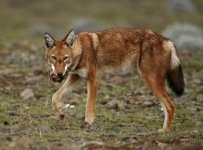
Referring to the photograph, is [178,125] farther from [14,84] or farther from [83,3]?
[83,3]

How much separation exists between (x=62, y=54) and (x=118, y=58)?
1378 millimetres

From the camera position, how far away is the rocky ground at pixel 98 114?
32.0 ft

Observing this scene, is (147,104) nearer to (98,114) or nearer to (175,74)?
(98,114)

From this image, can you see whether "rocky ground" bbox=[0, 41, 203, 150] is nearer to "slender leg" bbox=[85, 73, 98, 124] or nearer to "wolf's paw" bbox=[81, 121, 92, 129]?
"wolf's paw" bbox=[81, 121, 92, 129]

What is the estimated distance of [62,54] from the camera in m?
12.2

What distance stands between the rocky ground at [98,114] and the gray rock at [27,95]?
0.08 ft

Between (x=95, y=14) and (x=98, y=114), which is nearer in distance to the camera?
(x=98, y=114)

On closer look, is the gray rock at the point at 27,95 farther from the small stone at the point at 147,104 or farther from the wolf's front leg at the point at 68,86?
the small stone at the point at 147,104

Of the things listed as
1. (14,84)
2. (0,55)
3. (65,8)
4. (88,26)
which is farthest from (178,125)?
(65,8)

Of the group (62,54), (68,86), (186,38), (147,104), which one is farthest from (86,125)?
(186,38)

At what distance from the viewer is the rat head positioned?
12023 millimetres

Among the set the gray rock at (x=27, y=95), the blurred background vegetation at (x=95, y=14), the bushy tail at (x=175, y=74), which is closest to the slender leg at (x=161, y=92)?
the bushy tail at (x=175, y=74)

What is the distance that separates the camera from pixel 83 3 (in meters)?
48.4

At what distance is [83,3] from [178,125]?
36598 millimetres
